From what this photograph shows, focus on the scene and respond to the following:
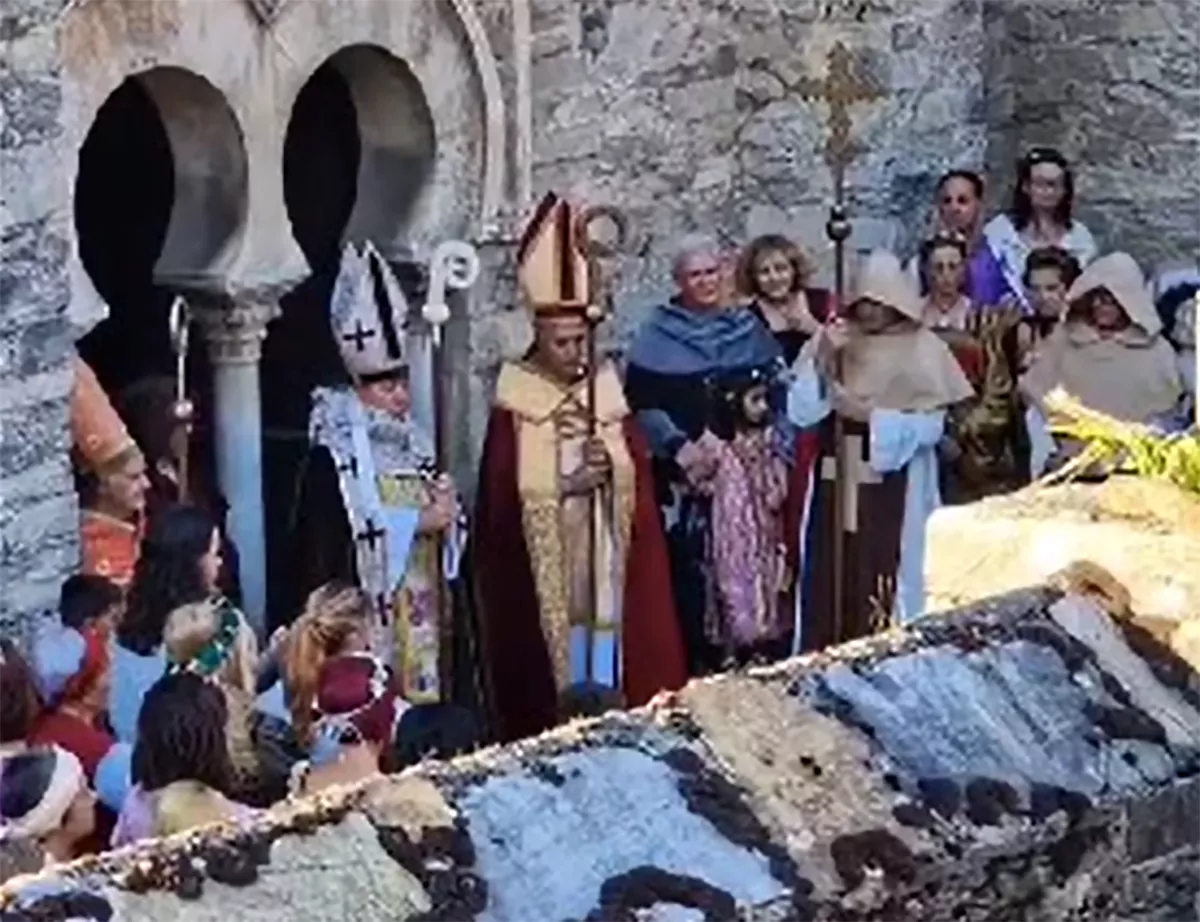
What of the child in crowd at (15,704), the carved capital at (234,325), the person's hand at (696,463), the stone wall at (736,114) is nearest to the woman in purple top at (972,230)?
the stone wall at (736,114)

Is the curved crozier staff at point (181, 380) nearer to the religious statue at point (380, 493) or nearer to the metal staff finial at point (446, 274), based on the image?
the religious statue at point (380, 493)

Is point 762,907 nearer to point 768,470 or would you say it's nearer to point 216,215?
point 216,215

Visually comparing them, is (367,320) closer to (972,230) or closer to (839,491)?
(839,491)

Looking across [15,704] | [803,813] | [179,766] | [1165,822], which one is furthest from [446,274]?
[803,813]

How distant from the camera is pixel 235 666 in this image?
691 cm

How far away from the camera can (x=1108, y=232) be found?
10664 mm

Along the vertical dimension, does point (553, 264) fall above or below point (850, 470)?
above

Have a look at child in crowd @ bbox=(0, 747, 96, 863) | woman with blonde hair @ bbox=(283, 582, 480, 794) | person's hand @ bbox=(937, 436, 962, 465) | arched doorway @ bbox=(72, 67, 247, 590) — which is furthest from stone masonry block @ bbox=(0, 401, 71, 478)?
person's hand @ bbox=(937, 436, 962, 465)

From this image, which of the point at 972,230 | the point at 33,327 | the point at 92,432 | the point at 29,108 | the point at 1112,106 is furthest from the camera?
the point at 1112,106

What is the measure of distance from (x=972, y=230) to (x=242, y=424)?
7.83 feet

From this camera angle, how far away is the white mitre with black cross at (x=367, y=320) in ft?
27.0

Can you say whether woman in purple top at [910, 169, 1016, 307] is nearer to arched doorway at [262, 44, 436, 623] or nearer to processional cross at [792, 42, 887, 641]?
processional cross at [792, 42, 887, 641]

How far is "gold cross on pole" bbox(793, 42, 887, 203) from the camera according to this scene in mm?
9562

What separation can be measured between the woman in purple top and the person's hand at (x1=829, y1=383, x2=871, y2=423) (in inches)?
20.0
